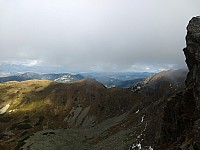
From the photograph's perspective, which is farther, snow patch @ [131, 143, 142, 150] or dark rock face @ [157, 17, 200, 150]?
snow patch @ [131, 143, 142, 150]

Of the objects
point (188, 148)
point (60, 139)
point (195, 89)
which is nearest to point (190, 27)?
point (195, 89)

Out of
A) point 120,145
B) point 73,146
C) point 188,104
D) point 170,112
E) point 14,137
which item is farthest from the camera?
point 14,137

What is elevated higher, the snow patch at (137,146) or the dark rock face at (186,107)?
the dark rock face at (186,107)

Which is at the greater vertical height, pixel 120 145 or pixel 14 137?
pixel 120 145

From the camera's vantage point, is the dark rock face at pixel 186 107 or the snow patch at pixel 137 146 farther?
the snow patch at pixel 137 146

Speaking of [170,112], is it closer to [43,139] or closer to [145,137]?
[145,137]

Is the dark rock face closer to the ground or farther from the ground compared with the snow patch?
farther from the ground

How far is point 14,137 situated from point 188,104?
14087 cm

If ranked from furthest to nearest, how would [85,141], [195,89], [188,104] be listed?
1. [85,141]
2. [188,104]
3. [195,89]

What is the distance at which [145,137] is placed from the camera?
106 metres

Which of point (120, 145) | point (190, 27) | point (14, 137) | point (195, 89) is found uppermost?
point (190, 27)

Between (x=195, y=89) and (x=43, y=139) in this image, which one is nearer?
(x=195, y=89)

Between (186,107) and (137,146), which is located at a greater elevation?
(186,107)

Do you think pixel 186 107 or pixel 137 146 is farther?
pixel 137 146
